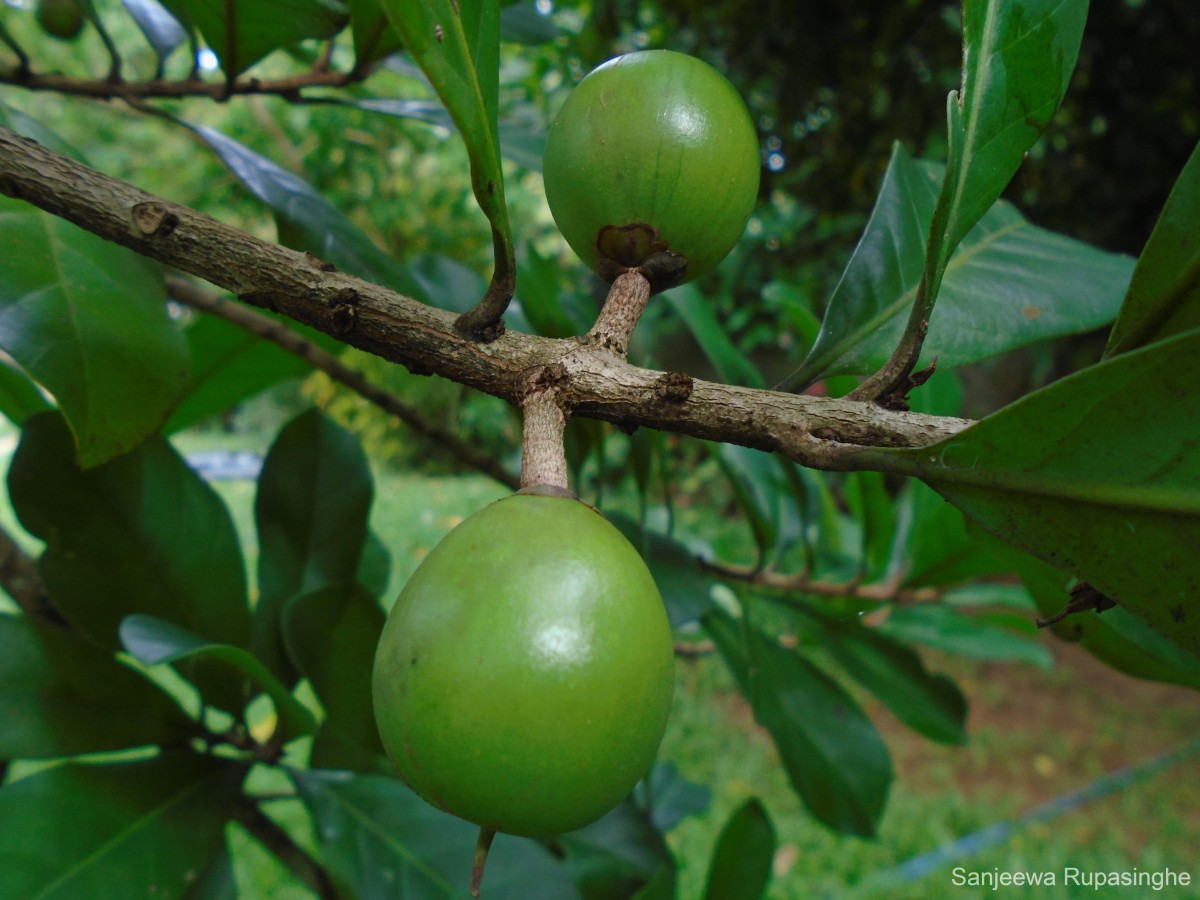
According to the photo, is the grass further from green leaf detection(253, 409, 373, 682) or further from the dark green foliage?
green leaf detection(253, 409, 373, 682)

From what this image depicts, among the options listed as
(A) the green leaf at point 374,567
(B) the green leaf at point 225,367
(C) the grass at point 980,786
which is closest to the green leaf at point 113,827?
(A) the green leaf at point 374,567

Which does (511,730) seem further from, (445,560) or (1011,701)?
(1011,701)

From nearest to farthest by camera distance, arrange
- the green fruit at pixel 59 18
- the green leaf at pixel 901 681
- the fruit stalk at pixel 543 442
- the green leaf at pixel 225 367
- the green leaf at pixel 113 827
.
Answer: the fruit stalk at pixel 543 442, the green leaf at pixel 113 827, the green leaf at pixel 225 367, the green fruit at pixel 59 18, the green leaf at pixel 901 681

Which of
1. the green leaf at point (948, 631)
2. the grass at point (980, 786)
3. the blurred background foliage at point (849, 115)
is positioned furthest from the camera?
the blurred background foliage at point (849, 115)

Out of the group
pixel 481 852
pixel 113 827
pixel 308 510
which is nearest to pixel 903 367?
pixel 481 852

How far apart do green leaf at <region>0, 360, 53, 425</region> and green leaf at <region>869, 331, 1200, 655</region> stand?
938 millimetres

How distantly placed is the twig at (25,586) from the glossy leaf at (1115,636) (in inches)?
40.0

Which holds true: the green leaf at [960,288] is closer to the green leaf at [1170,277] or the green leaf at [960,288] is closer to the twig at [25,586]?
the green leaf at [1170,277]

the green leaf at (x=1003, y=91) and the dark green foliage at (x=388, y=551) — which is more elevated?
the green leaf at (x=1003, y=91)

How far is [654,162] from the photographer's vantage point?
0.58 metres

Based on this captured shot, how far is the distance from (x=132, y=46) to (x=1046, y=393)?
8.34 metres

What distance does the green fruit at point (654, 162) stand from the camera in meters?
0.58

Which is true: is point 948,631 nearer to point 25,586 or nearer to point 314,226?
point 314,226

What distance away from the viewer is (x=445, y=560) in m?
0.46
